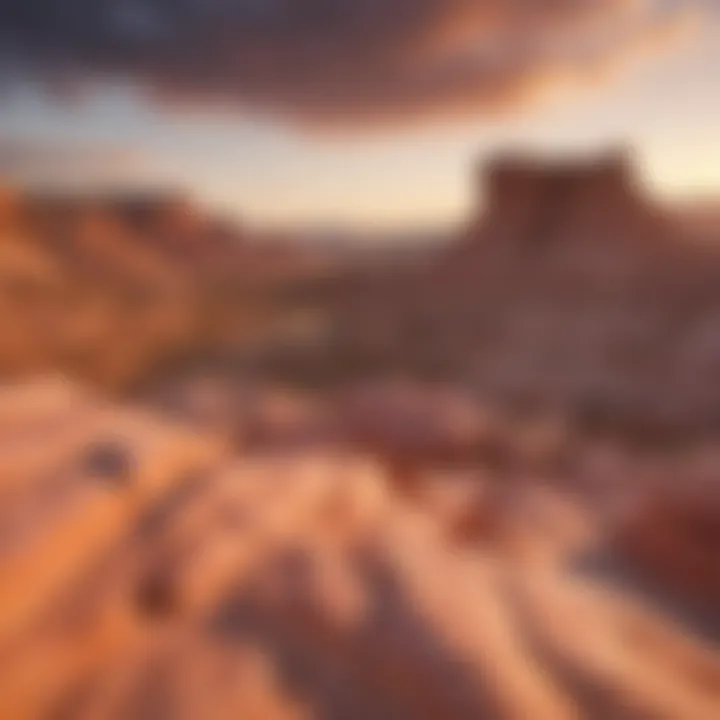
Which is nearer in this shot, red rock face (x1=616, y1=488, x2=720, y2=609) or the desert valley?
the desert valley

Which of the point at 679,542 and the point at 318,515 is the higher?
the point at 679,542

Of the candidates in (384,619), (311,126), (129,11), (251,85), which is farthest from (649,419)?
(129,11)

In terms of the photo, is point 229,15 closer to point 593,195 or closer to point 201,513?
point 201,513

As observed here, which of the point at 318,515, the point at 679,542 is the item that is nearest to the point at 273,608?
the point at 318,515

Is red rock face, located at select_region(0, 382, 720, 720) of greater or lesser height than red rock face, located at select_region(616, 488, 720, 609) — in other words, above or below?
below

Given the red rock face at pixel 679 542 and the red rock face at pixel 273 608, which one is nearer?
the red rock face at pixel 273 608

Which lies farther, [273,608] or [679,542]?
[679,542]

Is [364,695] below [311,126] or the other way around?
below

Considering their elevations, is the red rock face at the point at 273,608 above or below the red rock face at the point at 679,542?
below

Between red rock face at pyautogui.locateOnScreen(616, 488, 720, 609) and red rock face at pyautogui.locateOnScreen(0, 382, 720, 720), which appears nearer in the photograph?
red rock face at pyautogui.locateOnScreen(0, 382, 720, 720)

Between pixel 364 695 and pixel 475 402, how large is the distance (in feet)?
5.73

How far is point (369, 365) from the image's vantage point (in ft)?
8.65

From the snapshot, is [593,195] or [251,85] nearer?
[251,85]

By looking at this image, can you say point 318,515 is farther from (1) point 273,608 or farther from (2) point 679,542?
(2) point 679,542
